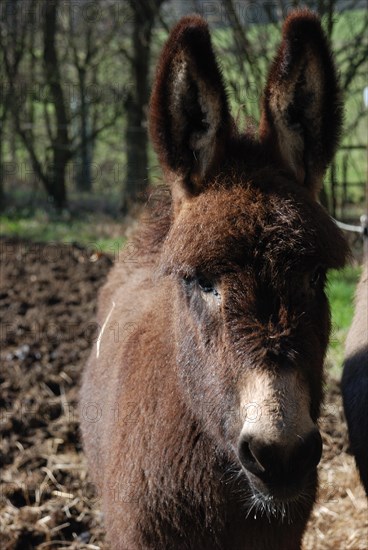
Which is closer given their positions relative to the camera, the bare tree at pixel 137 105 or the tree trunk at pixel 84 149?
the bare tree at pixel 137 105

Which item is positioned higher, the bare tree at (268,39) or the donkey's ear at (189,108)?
the bare tree at (268,39)

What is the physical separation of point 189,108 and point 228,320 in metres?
1.08

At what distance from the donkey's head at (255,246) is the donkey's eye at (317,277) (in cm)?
2

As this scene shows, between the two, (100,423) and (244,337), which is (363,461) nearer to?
(100,423)

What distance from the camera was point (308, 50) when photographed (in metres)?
3.23

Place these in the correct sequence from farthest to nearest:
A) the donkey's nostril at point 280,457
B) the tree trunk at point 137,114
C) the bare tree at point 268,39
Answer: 1. the tree trunk at point 137,114
2. the bare tree at point 268,39
3. the donkey's nostril at point 280,457

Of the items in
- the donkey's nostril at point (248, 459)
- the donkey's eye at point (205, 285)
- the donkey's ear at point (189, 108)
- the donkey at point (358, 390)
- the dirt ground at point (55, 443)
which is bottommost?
the dirt ground at point (55, 443)

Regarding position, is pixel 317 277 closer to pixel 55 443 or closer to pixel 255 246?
pixel 255 246

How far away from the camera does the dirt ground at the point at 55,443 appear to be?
4.93 meters

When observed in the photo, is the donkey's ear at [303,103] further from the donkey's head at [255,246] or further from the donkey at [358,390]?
the donkey at [358,390]

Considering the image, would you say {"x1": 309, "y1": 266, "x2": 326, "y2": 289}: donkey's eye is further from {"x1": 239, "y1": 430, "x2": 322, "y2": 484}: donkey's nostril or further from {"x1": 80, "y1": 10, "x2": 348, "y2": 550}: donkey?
{"x1": 239, "y1": 430, "x2": 322, "y2": 484}: donkey's nostril

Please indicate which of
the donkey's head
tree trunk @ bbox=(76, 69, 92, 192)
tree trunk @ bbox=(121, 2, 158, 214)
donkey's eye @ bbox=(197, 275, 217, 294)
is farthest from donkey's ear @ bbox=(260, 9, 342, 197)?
tree trunk @ bbox=(121, 2, 158, 214)

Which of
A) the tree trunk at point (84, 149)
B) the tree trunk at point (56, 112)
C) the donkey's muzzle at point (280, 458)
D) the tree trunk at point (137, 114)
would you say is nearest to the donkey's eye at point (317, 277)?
the donkey's muzzle at point (280, 458)

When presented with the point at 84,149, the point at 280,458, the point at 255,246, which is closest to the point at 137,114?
the point at 84,149
